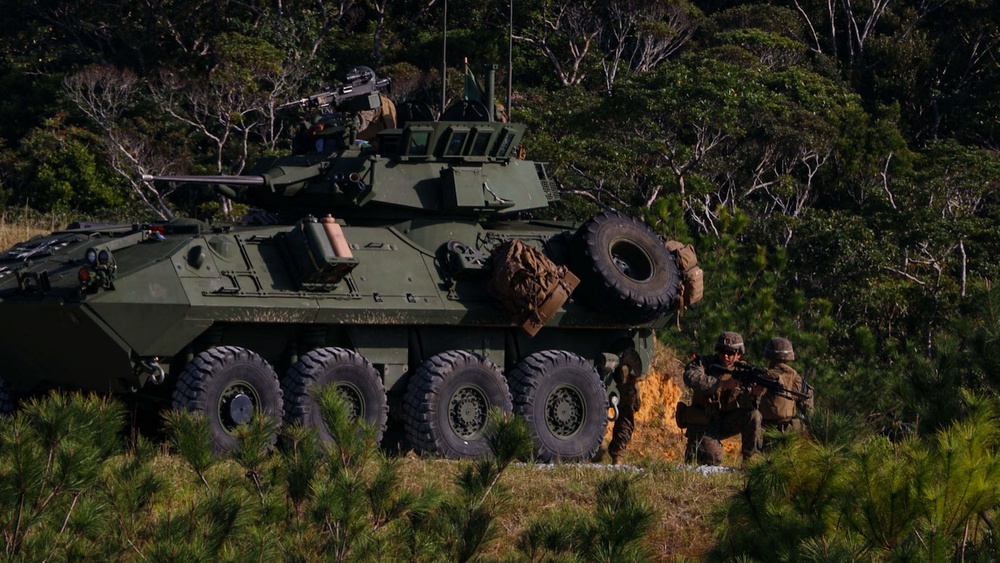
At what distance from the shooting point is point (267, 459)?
8797 millimetres

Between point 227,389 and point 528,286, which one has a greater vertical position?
point 528,286

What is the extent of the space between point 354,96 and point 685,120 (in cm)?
1477

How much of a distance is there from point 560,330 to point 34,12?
2610cm

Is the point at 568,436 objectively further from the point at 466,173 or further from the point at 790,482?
the point at 790,482

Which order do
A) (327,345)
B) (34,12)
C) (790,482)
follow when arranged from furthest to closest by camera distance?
(34,12) < (327,345) < (790,482)

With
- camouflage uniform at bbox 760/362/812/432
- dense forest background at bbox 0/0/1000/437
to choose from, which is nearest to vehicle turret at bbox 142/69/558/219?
camouflage uniform at bbox 760/362/812/432

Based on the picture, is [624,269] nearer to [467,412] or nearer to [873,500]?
[467,412]

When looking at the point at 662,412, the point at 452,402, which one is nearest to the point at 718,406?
the point at 452,402

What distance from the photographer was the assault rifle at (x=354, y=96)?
1728 cm

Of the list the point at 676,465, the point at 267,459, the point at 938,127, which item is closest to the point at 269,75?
the point at 938,127

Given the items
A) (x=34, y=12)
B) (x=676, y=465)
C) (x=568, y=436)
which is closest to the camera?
Answer: (x=676, y=465)

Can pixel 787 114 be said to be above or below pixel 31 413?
below

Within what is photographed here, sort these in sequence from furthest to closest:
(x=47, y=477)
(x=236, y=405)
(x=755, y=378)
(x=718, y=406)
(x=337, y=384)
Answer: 1. (x=337, y=384)
2. (x=718, y=406)
3. (x=236, y=405)
4. (x=755, y=378)
5. (x=47, y=477)

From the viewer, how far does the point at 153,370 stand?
1383 centimetres
